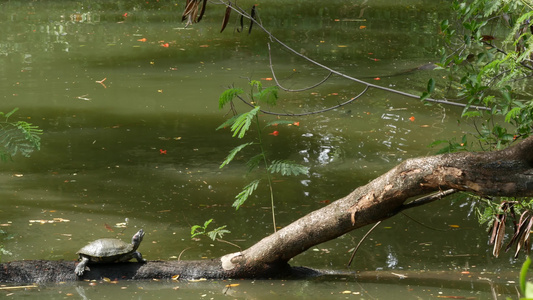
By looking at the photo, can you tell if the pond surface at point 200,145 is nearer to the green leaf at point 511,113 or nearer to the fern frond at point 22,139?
the fern frond at point 22,139

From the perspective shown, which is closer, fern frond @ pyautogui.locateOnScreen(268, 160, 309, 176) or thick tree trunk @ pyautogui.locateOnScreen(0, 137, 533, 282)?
thick tree trunk @ pyautogui.locateOnScreen(0, 137, 533, 282)

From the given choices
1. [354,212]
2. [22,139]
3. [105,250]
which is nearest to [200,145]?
[22,139]

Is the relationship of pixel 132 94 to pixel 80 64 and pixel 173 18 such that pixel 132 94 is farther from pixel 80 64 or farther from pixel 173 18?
pixel 173 18

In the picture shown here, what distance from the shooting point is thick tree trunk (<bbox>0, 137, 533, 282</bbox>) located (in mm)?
4305

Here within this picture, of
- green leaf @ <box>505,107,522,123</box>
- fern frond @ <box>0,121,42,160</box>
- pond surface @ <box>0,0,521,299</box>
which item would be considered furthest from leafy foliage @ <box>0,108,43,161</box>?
green leaf @ <box>505,107,522,123</box>

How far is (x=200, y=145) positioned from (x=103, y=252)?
11.3 feet

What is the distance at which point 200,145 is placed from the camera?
8.07 metres

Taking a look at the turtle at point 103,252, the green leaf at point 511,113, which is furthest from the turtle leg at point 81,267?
the green leaf at point 511,113

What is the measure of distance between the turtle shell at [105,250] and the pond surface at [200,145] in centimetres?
22

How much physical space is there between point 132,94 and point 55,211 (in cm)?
402

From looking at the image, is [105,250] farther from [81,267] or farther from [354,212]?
[354,212]

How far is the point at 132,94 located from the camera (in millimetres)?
10016

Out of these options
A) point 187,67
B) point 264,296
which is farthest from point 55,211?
point 187,67

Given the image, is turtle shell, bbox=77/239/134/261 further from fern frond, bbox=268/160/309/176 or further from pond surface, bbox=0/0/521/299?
fern frond, bbox=268/160/309/176
